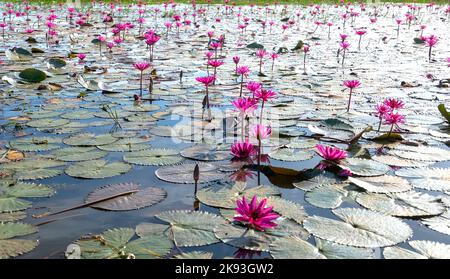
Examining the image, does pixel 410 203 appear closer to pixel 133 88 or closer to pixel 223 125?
pixel 223 125

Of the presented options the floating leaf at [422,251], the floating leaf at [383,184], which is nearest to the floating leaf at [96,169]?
the floating leaf at [383,184]

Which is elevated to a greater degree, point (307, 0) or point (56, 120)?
point (307, 0)

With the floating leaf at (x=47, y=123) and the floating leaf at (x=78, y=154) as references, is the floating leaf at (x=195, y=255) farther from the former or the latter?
the floating leaf at (x=47, y=123)

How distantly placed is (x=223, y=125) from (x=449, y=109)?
192cm

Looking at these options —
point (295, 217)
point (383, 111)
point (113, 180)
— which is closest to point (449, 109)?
point (383, 111)

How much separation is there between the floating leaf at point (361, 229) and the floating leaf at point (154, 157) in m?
0.96

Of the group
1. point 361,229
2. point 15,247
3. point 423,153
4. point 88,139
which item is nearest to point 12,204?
point 15,247

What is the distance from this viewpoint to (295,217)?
1886 mm

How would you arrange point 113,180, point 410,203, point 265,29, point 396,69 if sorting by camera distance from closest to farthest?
point 410,203
point 113,180
point 396,69
point 265,29

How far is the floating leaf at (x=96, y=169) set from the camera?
2.29 metres

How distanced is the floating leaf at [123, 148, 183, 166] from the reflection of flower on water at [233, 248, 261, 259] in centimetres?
95

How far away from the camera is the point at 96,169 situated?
7.74 feet

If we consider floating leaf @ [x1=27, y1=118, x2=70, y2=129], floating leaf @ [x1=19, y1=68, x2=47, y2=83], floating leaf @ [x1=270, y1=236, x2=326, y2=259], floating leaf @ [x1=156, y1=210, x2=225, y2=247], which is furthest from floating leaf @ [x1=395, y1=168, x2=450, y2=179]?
floating leaf @ [x1=19, y1=68, x2=47, y2=83]

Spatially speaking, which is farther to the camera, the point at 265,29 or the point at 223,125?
the point at 265,29
